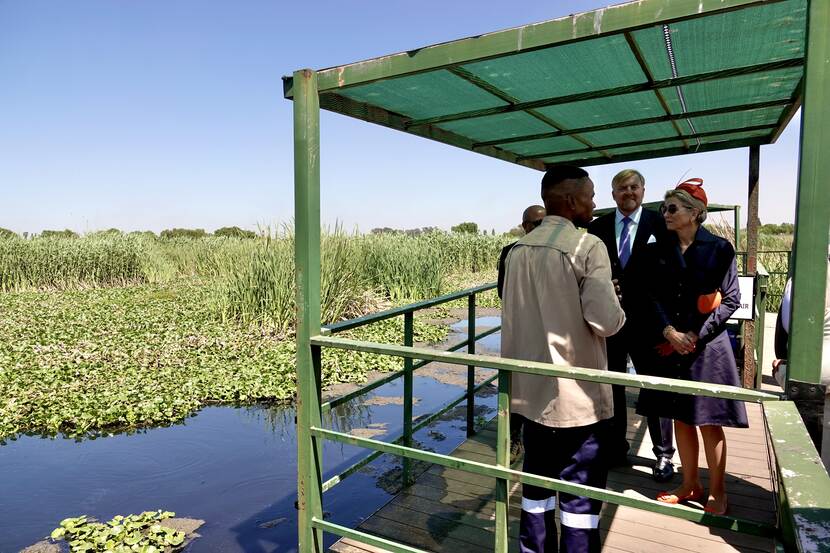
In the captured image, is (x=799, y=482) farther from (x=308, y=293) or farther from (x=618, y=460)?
(x=618, y=460)

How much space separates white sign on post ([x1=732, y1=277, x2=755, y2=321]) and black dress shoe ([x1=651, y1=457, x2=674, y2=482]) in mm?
2210

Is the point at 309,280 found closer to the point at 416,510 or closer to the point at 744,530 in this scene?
the point at 416,510

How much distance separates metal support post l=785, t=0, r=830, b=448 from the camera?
1723mm

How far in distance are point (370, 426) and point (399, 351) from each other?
4.53 metres

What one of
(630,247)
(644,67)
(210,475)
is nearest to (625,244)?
(630,247)

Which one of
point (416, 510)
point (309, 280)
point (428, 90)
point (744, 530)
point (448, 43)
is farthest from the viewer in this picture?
point (416, 510)

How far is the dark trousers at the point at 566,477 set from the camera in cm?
226

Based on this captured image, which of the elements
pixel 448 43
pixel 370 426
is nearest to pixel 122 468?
pixel 370 426

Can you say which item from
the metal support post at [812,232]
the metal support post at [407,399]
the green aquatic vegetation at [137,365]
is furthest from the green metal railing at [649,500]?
the green aquatic vegetation at [137,365]

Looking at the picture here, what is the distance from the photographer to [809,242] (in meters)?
1.76

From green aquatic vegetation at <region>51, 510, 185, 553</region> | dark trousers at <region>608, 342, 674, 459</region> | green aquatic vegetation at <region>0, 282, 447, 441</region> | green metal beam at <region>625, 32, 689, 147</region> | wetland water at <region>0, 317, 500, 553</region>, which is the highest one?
green metal beam at <region>625, 32, 689, 147</region>

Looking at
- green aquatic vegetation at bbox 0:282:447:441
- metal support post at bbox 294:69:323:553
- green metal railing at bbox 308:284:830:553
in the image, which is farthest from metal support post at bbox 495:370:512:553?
green aquatic vegetation at bbox 0:282:447:441

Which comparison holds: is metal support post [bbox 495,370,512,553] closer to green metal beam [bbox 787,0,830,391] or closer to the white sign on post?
green metal beam [bbox 787,0,830,391]

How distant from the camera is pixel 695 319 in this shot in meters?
2.88
